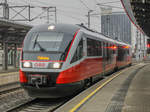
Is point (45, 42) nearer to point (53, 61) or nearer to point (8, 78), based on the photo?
point (53, 61)

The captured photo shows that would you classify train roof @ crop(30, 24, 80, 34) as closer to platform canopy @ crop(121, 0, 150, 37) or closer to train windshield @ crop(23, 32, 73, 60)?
train windshield @ crop(23, 32, 73, 60)

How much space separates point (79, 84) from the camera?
9555 mm

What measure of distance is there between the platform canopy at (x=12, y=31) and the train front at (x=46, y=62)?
27.3 ft

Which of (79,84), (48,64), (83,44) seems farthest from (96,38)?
(48,64)

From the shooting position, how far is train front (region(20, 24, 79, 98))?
8359 millimetres

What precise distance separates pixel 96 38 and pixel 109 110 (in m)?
6.78

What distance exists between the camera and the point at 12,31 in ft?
70.2

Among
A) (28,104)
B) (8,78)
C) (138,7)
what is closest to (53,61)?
(28,104)

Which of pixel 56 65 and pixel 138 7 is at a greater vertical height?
pixel 138 7

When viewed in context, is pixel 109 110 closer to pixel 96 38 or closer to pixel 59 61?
pixel 59 61

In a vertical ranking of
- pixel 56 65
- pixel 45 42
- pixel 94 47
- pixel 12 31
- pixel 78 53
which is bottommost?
pixel 56 65

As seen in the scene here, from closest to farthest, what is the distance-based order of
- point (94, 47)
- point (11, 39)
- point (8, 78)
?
1. point (94, 47)
2. point (8, 78)
3. point (11, 39)

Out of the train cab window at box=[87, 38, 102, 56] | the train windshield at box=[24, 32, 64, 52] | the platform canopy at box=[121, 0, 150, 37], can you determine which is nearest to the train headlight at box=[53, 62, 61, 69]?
the train windshield at box=[24, 32, 64, 52]

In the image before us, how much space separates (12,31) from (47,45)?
13.4m
